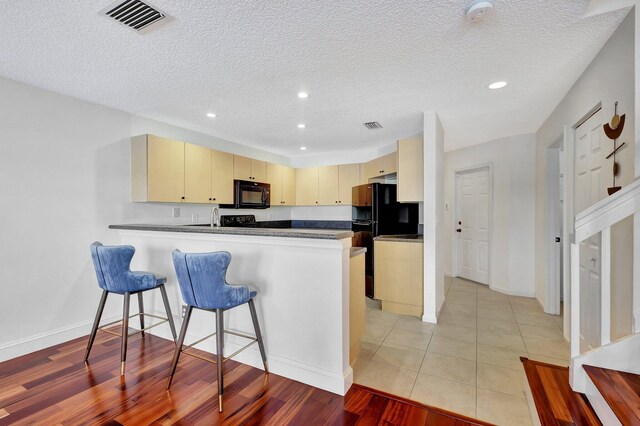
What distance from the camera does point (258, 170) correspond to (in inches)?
188

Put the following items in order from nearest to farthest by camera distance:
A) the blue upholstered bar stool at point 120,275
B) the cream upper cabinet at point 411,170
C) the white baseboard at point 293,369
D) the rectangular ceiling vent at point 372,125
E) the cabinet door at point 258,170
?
the white baseboard at point 293,369, the blue upholstered bar stool at point 120,275, the cream upper cabinet at point 411,170, the rectangular ceiling vent at point 372,125, the cabinet door at point 258,170

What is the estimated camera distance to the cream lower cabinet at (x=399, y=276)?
3.36 metres

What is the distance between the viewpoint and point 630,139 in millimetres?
1646

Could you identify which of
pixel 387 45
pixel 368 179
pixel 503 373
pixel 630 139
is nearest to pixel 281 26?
pixel 387 45

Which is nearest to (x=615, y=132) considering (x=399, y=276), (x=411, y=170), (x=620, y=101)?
(x=620, y=101)

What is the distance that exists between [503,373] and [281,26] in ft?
9.46

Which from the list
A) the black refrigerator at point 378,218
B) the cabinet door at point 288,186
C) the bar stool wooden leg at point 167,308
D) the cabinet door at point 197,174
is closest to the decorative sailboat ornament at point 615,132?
A: the black refrigerator at point 378,218

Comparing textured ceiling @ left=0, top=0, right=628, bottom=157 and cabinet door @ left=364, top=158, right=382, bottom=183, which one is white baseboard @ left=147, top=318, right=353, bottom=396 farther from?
cabinet door @ left=364, top=158, right=382, bottom=183

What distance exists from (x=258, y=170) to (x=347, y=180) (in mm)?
1588

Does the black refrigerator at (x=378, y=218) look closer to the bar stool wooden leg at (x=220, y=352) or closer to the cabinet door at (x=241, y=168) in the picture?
the cabinet door at (x=241, y=168)

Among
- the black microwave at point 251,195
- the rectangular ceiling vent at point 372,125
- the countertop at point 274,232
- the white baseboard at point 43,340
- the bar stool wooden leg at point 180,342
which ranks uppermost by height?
the rectangular ceiling vent at point 372,125

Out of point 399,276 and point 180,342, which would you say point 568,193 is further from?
point 180,342

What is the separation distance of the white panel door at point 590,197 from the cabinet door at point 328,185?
3.41 meters

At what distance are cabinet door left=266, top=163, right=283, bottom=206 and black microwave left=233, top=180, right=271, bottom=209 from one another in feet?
0.57
